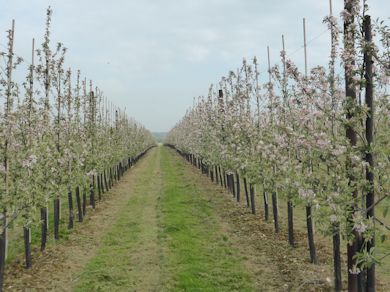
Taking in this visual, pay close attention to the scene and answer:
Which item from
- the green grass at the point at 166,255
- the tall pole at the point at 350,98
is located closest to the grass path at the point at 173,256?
the green grass at the point at 166,255

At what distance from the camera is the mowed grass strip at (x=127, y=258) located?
10.5 m

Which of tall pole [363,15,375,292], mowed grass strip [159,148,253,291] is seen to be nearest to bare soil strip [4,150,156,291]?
mowed grass strip [159,148,253,291]

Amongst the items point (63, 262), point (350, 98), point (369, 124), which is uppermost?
point (350, 98)

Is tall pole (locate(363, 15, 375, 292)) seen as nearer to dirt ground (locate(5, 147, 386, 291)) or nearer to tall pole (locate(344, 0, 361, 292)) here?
tall pole (locate(344, 0, 361, 292))

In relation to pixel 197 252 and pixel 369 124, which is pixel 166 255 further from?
pixel 369 124

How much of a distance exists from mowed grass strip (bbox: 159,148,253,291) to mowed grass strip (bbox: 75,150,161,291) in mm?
420

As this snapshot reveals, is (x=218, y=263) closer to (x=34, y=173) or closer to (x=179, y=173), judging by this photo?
(x=34, y=173)

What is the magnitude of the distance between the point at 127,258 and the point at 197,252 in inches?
84.4

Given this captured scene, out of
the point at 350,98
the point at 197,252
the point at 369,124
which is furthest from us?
the point at 197,252

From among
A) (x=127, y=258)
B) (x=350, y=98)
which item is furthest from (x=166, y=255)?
(x=350, y=98)

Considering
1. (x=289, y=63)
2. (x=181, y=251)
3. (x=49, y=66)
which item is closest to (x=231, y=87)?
(x=49, y=66)

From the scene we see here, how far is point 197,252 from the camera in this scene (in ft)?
41.8

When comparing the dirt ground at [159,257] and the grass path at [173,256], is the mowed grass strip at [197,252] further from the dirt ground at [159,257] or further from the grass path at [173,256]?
the dirt ground at [159,257]

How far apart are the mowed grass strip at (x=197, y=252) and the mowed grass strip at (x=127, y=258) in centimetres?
42
